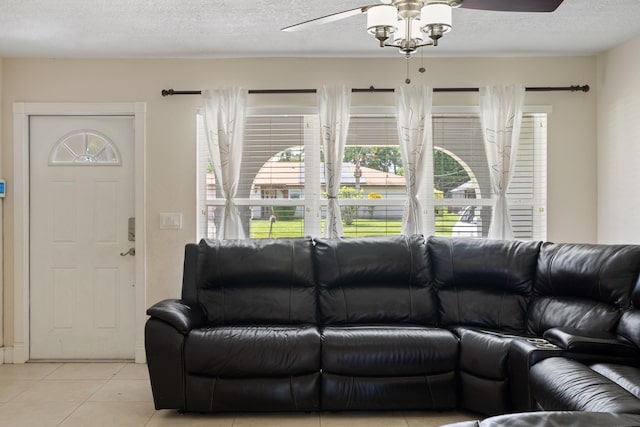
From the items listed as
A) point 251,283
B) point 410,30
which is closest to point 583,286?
point 410,30

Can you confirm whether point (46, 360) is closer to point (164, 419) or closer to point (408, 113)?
point (164, 419)

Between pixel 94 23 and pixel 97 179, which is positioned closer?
pixel 94 23

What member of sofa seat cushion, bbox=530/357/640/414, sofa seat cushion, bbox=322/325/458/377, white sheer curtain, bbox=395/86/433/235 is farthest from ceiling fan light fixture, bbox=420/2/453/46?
white sheer curtain, bbox=395/86/433/235

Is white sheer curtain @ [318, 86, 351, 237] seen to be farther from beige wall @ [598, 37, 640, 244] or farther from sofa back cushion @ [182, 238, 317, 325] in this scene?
beige wall @ [598, 37, 640, 244]

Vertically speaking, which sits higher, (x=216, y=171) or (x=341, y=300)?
(x=216, y=171)

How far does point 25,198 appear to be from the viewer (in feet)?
14.6

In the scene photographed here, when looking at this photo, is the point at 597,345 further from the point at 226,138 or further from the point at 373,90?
the point at 226,138

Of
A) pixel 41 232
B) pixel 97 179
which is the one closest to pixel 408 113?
pixel 97 179

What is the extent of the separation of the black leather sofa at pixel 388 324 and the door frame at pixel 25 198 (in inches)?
30.8

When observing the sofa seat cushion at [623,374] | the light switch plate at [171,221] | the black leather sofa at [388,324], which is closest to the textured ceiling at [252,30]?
the light switch plate at [171,221]

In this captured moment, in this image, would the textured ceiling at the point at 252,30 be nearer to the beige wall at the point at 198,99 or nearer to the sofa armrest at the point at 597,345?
the beige wall at the point at 198,99

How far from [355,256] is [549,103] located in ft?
6.75

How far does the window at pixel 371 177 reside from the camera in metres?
4.46

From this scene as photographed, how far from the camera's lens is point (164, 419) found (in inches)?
128
